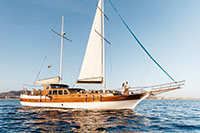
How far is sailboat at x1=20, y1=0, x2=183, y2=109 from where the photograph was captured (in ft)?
57.0

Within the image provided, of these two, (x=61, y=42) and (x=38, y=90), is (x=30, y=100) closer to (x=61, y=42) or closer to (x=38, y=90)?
(x=38, y=90)

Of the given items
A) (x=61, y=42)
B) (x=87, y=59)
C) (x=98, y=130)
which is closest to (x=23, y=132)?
(x=98, y=130)

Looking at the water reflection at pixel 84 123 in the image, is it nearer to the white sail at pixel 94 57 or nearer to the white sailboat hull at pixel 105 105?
the white sailboat hull at pixel 105 105

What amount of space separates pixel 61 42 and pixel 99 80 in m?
13.1

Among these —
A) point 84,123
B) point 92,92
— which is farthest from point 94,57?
point 84,123

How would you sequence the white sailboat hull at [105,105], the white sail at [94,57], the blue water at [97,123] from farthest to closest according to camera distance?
the white sail at [94,57], the white sailboat hull at [105,105], the blue water at [97,123]

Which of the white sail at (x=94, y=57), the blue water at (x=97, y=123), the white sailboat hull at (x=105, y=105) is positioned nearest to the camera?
the blue water at (x=97, y=123)

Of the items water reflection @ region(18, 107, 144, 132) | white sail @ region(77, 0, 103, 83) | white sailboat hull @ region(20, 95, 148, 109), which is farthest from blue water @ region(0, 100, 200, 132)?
white sail @ region(77, 0, 103, 83)

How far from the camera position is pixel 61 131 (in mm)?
8445

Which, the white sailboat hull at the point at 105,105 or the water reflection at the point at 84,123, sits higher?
the white sailboat hull at the point at 105,105

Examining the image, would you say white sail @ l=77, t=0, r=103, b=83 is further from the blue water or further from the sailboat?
the blue water

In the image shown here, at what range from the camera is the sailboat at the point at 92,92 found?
57.0 ft

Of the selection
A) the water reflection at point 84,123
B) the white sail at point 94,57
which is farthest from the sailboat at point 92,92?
the water reflection at point 84,123

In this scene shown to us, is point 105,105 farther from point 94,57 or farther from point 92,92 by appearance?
point 94,57
